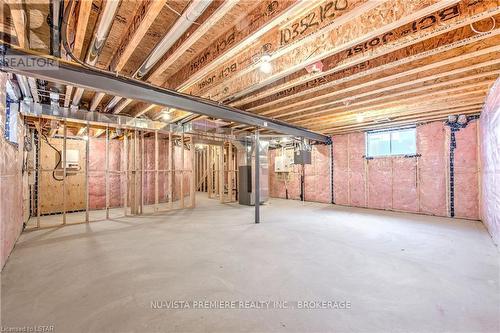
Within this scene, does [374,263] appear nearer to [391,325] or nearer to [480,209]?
[391,325]

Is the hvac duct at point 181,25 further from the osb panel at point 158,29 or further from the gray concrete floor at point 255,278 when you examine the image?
the gray concrete floor at point 255,278

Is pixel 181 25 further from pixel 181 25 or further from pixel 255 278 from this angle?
pixel 255 278

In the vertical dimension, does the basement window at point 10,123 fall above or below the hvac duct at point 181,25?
below

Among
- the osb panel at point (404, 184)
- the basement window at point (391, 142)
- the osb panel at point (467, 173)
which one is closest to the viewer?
the osb panel at point (467, 173)

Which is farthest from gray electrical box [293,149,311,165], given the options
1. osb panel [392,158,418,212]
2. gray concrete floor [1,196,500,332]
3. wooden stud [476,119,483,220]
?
wooden stud [476,119,483,220]

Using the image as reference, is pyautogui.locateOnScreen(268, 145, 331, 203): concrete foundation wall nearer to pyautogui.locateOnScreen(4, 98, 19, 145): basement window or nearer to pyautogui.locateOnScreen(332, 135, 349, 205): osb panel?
pyautogui.locateOnScreen(332, 135, 349, 205): osb panel

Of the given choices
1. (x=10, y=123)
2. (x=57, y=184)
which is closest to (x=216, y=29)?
(x=10, y=123)

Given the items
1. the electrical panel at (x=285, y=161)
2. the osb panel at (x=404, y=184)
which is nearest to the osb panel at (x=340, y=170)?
the osb panel at (x=404, y=184)

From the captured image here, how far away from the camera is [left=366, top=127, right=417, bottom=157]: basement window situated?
5.70 meters

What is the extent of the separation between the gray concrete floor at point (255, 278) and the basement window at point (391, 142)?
2.35m

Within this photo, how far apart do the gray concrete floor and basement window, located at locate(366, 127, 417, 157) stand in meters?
2.35

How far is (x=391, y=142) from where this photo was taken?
6016 millimetres

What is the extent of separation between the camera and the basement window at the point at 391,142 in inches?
224

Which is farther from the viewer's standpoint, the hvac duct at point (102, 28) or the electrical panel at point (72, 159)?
the electrical panel at point (72, 159)
